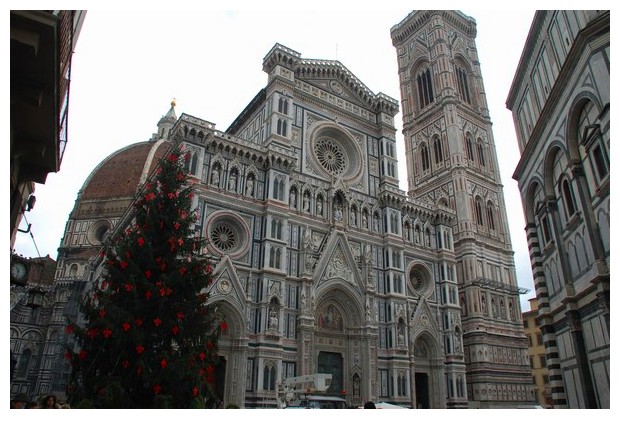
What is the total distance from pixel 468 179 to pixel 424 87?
497 inches

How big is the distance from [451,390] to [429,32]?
36026 mm

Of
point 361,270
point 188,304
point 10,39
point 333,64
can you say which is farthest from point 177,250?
point 333,64

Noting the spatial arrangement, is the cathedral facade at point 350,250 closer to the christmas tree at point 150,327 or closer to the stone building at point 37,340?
the christmas tree at point 150,327

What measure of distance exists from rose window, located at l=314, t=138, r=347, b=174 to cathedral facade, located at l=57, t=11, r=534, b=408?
10cm

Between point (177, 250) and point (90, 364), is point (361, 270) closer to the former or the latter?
point (177, 250)

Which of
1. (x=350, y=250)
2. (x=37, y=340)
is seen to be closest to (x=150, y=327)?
(x=350, y=250)

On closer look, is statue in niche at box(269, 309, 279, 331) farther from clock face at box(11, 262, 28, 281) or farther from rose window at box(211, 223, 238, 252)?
clock face at box(11, 262, 28, 281)

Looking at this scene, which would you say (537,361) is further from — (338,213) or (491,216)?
(338,213)

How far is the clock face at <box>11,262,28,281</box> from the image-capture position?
10.7 meters

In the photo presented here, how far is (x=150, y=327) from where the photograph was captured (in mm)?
12289

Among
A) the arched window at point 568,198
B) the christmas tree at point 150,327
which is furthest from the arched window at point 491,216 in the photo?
the christmas tree at point 150,327

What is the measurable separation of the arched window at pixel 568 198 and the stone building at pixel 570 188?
28 mm

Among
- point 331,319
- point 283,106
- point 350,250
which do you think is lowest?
point 331,319

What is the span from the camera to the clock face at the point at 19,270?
10727 mm
